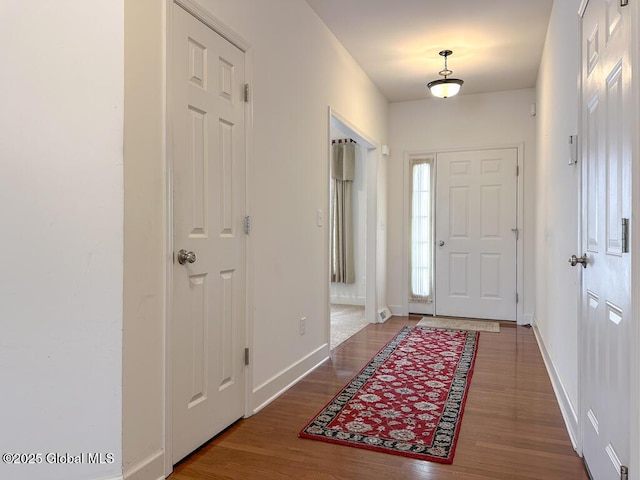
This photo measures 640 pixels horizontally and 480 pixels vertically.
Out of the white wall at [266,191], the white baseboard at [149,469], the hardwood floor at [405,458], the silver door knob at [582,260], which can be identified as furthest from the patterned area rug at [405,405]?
the silver door knob at [582,260]

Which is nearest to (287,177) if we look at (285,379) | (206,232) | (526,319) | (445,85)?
(206,232)

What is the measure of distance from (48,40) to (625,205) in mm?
2075

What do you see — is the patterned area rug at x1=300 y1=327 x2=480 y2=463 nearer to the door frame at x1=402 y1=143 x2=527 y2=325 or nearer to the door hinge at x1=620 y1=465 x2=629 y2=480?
the door hinge at x1=620 y1=465 x2=629 y2=480

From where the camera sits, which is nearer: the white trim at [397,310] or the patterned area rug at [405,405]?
the patterned area rug at [405,405]

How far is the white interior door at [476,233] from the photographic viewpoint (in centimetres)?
525

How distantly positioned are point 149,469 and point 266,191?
1.57m

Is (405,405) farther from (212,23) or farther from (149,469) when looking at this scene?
(212,23)

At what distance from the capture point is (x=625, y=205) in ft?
4.54

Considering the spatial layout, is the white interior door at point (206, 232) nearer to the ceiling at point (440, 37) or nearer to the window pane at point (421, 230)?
the ceiling at point (440, 37)

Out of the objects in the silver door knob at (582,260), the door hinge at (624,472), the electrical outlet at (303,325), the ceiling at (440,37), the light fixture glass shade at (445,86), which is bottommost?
the door hinge at (624,472)

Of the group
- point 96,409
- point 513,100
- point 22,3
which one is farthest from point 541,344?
point 22,3

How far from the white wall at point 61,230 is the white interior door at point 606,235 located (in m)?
1.70

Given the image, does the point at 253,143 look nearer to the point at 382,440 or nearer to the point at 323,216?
the point at 323,216

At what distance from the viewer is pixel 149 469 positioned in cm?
178
